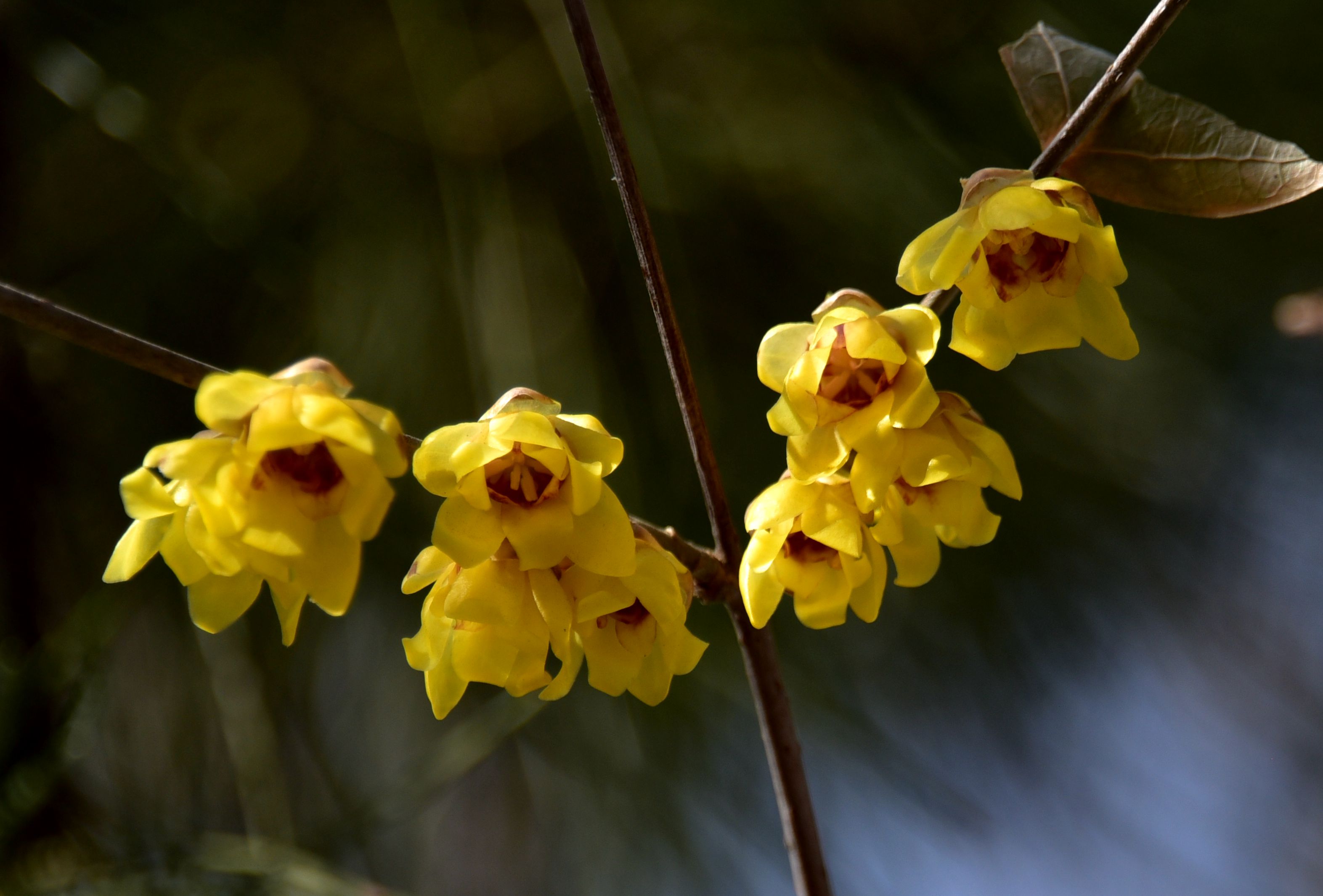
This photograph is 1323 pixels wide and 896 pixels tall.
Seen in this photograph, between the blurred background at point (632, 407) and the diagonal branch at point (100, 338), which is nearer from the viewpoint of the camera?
the diagonal branch at point (100, 338)

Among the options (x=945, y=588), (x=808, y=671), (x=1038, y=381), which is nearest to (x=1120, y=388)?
(x=1038, y=381)

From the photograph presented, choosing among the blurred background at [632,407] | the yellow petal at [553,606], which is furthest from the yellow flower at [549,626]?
the blurred background at [632,407]

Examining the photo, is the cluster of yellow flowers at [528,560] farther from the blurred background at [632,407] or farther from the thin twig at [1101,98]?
the blurred background at [632,407]

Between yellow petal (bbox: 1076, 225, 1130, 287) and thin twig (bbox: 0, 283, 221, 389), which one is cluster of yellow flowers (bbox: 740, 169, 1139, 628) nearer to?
yellow petal (bbox: 1076, 225, 1130, 287)

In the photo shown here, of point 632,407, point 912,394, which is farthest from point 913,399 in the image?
point 632,407

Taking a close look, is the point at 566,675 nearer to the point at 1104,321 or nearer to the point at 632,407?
the point at 1104,321

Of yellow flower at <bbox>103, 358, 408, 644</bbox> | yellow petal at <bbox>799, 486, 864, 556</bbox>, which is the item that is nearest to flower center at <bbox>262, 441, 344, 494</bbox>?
yellow flower at <bbox>103, 358, 408, 644</bbox>

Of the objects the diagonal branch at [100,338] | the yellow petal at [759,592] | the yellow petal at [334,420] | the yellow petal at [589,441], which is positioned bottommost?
the yellow petal at [759,592]
